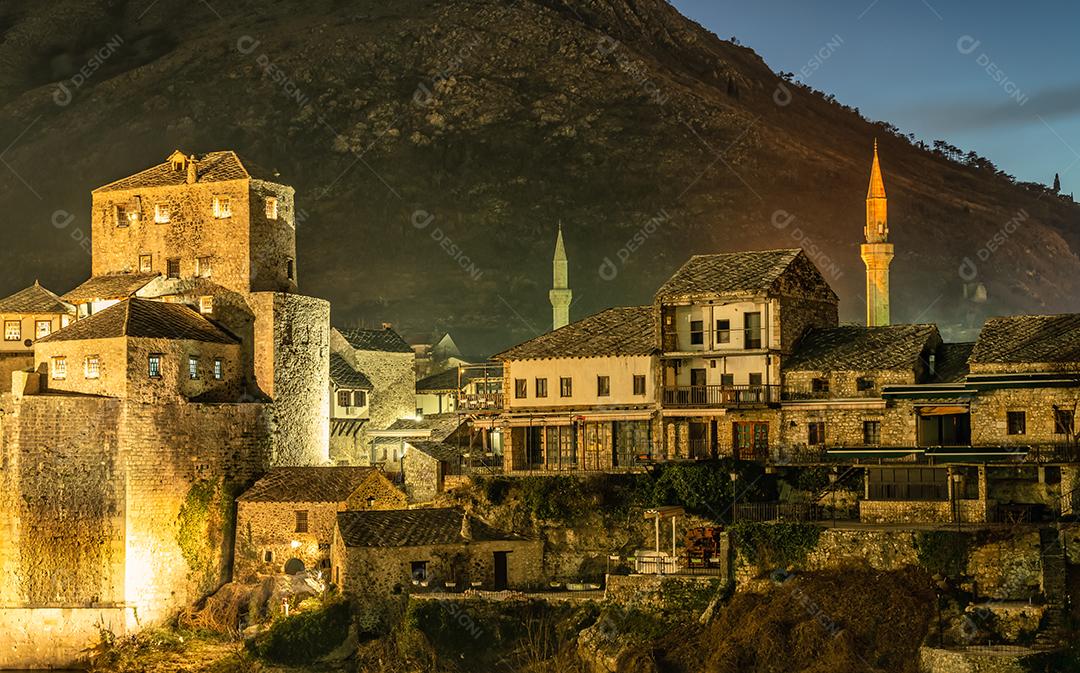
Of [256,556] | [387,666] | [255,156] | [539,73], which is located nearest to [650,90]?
[539,73]

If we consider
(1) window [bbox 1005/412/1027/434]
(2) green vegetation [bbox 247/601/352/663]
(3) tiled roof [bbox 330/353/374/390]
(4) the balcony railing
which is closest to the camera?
(1) window [bbox 1005/412/1027/434]

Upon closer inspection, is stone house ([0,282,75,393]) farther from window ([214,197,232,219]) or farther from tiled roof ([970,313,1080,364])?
tiled roof ([970,313,1080,364])

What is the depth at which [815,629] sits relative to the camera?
4259cm

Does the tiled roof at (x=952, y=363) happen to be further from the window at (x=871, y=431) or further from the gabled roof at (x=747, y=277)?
the gabled roof at (x=747, y=277)

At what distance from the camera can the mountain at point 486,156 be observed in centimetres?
13050

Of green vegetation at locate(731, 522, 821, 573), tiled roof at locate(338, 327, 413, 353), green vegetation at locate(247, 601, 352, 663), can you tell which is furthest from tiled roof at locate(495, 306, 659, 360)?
tiled roof at locate(338, 327, 413, 353)

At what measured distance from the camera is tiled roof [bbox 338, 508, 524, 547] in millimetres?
53312

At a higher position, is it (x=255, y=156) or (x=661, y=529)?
(x=255, y=156)

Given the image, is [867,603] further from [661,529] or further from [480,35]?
[480,35]

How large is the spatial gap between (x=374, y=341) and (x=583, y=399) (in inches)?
1034

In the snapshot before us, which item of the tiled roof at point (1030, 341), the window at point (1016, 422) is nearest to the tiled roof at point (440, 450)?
the tiled roof at point (1030, 341)

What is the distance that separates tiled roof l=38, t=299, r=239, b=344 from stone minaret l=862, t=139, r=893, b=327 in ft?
105

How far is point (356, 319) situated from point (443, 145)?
40.7 m

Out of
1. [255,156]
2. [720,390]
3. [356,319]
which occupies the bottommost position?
[720,390]
